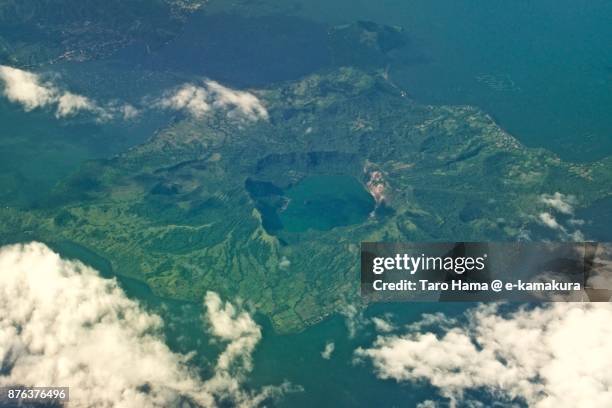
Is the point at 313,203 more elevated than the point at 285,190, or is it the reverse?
the point at 285,190

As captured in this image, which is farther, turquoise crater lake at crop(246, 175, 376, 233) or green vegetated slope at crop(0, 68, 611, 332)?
turquoise crater lake at crop(246, 175, 376, 233)

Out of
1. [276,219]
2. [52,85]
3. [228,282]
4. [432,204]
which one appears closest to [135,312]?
[228,282]

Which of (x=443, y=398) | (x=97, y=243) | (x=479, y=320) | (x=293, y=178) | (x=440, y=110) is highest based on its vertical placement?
(x=440, y=110)

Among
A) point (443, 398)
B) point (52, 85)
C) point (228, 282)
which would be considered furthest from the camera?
point (52, 85)

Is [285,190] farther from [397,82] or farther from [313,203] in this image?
[397,82]

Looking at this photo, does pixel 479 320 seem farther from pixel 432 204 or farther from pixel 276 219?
pixel 276 219

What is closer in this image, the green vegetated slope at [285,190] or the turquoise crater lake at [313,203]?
the green vegetated slope at [285,190]

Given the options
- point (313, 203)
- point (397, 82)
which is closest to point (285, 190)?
point (313, 203)

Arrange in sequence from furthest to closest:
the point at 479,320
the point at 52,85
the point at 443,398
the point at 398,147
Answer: the point at 52,85
the point at 398,147
the point at 479,320
the point at 443,398
